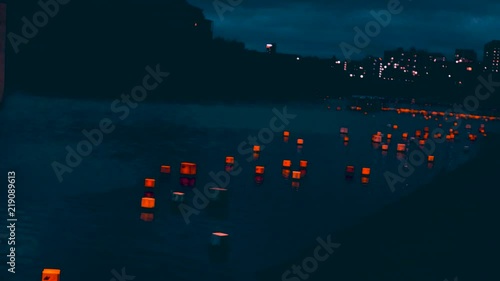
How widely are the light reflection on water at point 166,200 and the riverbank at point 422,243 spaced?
713 mm

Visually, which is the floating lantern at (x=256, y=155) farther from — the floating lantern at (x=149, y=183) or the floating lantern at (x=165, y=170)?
the floating lantern at (x=149, y=183)

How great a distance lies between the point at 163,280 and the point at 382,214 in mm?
7053

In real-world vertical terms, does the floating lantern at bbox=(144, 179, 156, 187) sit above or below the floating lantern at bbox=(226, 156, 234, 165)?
below

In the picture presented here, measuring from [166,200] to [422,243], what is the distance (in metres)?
6.03

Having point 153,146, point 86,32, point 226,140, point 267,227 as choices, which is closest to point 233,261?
point 267,227

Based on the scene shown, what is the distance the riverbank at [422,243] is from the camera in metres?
10.5

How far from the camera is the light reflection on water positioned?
1074 centimetres

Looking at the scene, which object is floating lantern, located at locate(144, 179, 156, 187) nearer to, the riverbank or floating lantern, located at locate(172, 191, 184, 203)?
floating lantern, located at locate(172, 191, 184, 203)

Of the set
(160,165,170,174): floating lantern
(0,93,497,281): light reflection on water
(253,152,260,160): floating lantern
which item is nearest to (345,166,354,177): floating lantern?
(0,93,497,281): light reflection on water

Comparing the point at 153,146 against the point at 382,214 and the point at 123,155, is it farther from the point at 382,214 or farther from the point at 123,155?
the point at 382,214

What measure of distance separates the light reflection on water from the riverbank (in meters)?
0.71

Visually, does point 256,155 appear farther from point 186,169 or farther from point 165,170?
point 165,170

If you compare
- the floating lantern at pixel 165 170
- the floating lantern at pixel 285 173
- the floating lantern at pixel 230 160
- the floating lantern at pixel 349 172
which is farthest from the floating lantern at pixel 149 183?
the floating lantern at pixel 349 172

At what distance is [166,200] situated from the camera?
50.6ft
